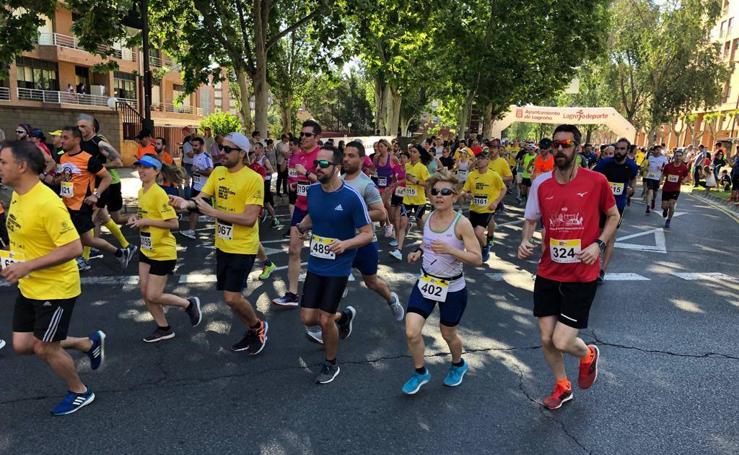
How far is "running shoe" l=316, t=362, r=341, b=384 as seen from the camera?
4094mm

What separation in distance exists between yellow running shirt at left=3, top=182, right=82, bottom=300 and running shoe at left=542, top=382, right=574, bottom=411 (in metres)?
3.37

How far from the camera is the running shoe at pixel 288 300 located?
585 centimetres

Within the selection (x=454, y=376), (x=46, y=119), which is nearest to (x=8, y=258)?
(x=454, y=376)

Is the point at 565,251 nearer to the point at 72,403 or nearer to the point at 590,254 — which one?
the point at 590,254

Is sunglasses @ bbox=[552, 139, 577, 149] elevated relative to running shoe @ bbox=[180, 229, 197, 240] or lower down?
elevated

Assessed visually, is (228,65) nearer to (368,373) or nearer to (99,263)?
(99,263)

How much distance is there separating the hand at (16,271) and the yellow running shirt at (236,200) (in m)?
1.51

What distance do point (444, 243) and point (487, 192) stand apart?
4.48 meters

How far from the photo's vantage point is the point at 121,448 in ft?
10.5

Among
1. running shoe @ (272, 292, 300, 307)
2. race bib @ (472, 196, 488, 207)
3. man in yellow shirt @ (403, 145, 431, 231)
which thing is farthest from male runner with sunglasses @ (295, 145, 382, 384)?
man in yellow shirt @ (403, 145, 431, 231)

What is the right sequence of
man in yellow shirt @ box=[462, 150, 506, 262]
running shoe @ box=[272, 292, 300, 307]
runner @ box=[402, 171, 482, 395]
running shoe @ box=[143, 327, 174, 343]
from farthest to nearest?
man in yellow shirt @ box=[462, 150, 506, 262], running shoe @ box=[272, 292, 300, 307], running shoe @ box=[143, 327, 174, 343], runner @ box=[402, 171, 482, 395]

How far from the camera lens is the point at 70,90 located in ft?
104

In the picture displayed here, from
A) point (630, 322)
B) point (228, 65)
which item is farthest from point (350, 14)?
point (630, 322)

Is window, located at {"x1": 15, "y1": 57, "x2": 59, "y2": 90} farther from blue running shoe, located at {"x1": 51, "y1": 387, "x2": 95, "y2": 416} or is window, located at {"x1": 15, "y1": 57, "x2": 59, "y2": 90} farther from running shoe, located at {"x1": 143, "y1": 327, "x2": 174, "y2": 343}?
blue running shoe, located at {"x1": 51, "y1": 387, "x2": 95, "y2": 416}
